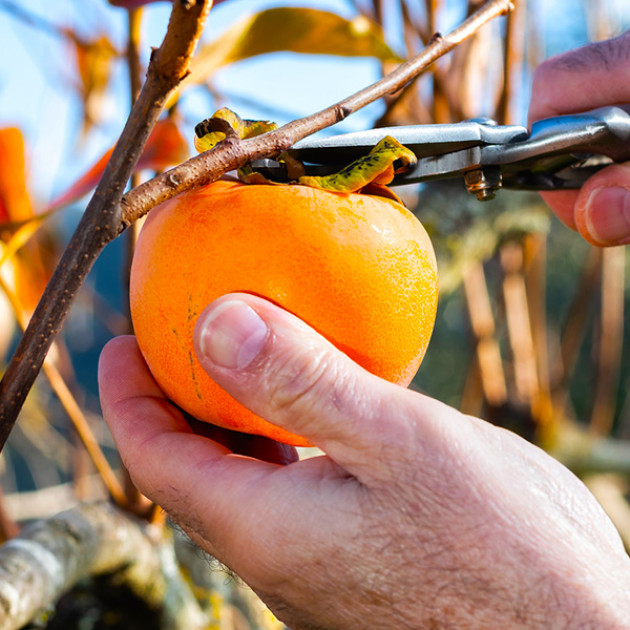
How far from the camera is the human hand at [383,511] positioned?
0.41 metres

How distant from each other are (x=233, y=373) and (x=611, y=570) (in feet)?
0.98

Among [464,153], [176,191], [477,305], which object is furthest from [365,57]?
[477,305]

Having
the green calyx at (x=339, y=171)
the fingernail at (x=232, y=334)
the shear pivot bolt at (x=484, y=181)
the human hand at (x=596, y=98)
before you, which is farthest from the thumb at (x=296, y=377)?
the human hand at (x=596, y=98)

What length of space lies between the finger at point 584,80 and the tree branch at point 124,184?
1.79 ft

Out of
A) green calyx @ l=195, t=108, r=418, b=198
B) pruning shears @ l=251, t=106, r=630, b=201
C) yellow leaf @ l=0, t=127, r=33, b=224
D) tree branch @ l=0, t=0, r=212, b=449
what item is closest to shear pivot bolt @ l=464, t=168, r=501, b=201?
pruning shears @ l=251, t=106, r=630, b=201

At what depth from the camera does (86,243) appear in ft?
→ 1.22

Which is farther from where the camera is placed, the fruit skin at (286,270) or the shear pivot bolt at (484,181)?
the shear pivot bolt at (484,181)

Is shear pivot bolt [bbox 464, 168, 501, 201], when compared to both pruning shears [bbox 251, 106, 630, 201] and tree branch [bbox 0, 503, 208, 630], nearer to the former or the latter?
pruning shears [bbox 251, 106, 630, 201]

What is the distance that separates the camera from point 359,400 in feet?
1.34

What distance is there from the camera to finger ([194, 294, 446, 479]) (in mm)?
400

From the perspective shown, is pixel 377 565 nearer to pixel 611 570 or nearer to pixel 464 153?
pixel 611 570

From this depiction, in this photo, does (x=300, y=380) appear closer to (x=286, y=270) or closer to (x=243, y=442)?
(x=286, y=270)

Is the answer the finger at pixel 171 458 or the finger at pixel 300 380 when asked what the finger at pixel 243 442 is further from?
the finger at pixel 300 380

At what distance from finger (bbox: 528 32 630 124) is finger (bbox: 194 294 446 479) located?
59cm
